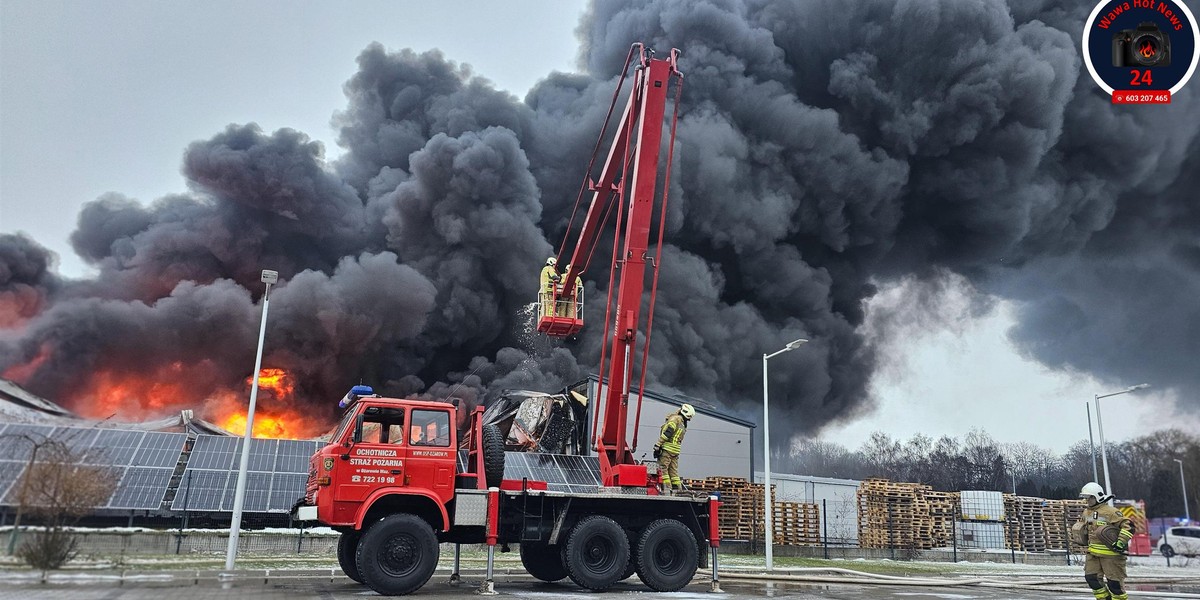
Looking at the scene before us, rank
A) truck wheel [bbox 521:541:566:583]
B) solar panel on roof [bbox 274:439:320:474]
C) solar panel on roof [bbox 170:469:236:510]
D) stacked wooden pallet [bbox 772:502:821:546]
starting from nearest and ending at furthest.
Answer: truck wheel [bbox 521:541:566:583]
solar panel on roof [bbox 170:469:236:510]
solar panel on roof [bbox 274:439:320:474]
stacked wooden pallet [bbox 772:502:821:546]

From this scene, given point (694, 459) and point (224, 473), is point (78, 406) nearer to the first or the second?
point (224, 473)

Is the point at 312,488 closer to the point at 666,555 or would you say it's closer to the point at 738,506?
the point at 666,555

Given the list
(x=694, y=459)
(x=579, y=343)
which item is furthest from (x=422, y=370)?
(x=694, y=459)

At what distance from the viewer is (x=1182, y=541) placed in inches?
1313

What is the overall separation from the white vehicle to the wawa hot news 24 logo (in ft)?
74.1

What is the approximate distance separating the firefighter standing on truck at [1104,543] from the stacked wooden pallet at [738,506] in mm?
16403

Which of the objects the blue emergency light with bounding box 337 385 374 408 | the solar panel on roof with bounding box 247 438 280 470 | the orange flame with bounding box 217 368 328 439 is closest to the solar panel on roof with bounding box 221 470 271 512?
the solar panel on roof with bounding box 247 438 280 470

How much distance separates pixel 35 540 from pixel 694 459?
20662mm

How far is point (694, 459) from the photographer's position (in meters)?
27.6

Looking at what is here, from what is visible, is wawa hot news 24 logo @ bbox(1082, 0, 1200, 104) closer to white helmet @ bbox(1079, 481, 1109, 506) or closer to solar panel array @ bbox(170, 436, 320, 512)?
white helmet @ bbox(1079, 481, 1109, 506)

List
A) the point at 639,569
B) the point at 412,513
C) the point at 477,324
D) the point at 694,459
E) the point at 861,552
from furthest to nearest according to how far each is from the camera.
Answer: the point at 477,324 < the point at 694,459 < the point at 861,552 < the point at 639,569 < the point at 412,513

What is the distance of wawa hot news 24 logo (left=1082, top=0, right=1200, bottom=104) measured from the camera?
510 inches

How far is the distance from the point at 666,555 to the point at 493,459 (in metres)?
3.08

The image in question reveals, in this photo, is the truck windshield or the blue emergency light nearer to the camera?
the truck windshield
